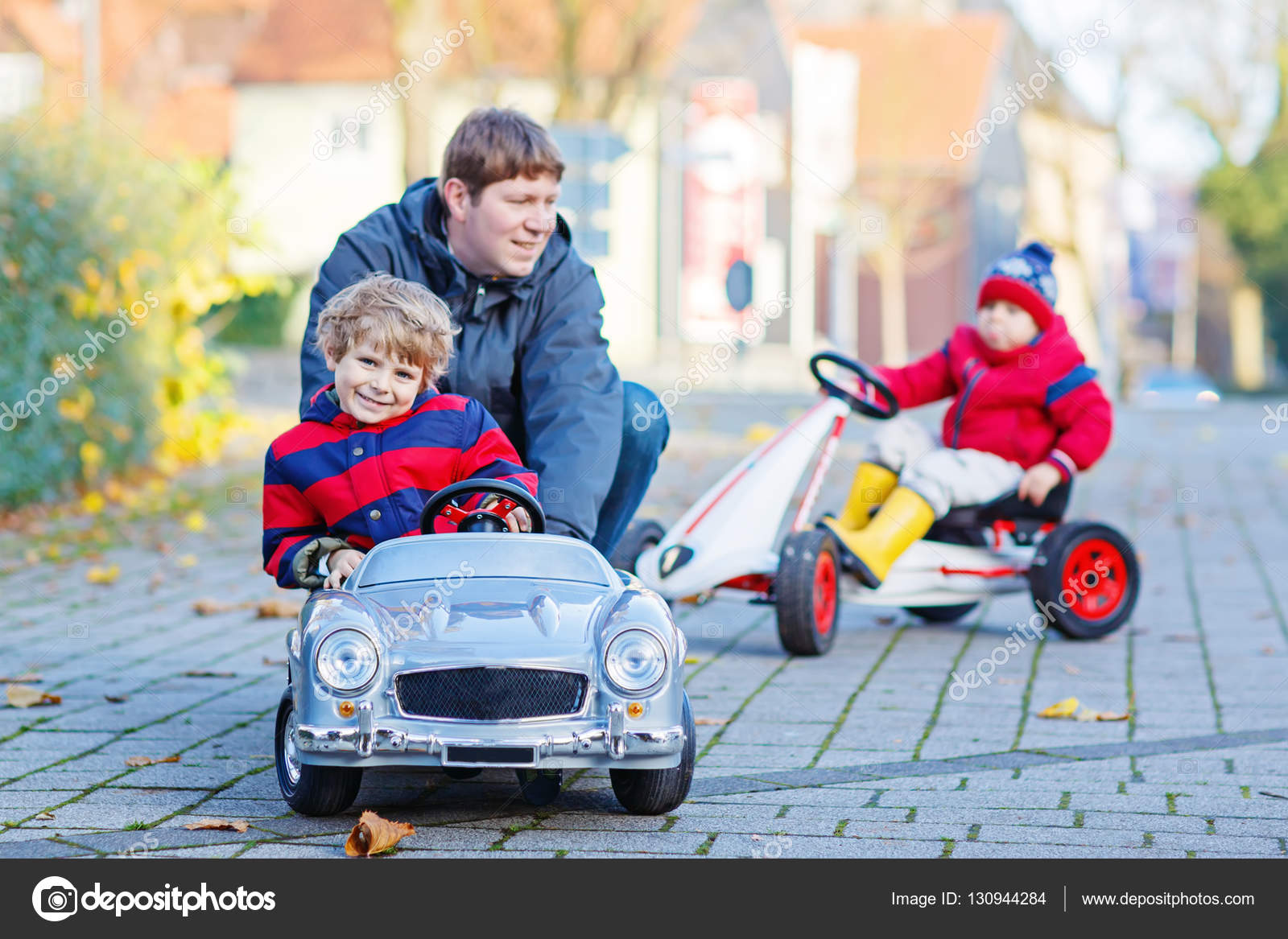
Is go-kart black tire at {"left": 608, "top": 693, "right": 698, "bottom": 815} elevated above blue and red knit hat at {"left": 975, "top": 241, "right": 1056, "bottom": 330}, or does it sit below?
below

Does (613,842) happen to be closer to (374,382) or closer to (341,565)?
(341,565)

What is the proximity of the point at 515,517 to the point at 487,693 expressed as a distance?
63 centimetres

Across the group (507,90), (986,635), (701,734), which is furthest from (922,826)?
(507,90)

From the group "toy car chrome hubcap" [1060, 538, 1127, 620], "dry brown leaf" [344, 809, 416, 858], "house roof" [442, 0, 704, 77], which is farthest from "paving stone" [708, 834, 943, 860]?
"house roof" [442, 0, 704, 77]

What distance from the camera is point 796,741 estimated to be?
458cm

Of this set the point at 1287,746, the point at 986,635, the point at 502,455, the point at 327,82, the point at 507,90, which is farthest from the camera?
the point at 327,82

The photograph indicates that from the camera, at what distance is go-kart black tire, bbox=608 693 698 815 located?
3646mm

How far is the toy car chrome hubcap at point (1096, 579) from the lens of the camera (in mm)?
6293

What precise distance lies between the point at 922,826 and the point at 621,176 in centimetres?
3419

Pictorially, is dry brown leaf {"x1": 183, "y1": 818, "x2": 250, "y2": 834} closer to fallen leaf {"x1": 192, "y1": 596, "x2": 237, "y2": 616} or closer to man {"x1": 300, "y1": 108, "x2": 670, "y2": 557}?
man {"x1": 300, "y1": 108, "x2": 670, "y2": 557}

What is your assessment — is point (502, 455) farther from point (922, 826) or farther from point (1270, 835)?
point (1270, 835)

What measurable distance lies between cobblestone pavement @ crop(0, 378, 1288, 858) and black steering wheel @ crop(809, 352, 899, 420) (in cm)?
91

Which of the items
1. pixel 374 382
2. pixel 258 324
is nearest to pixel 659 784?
pixel 374 382

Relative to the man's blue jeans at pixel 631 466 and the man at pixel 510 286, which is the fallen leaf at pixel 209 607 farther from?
the man at pixel 510 286
